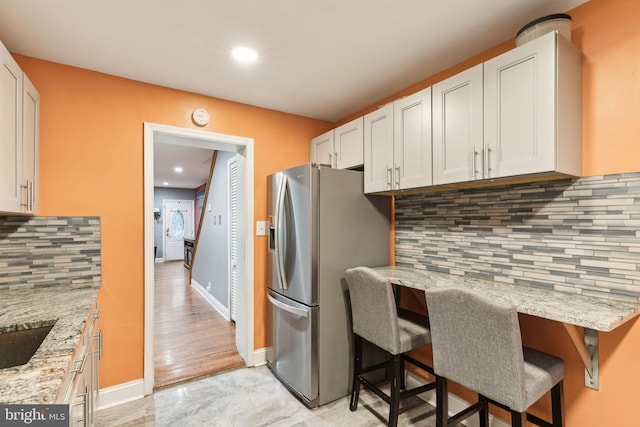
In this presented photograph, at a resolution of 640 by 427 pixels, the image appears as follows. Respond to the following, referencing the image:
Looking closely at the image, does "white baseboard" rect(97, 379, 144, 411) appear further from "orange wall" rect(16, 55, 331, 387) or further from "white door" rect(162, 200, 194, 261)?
"white door" rect(162, 200, 194, 261)

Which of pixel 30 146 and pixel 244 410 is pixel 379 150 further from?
pixel 30 146

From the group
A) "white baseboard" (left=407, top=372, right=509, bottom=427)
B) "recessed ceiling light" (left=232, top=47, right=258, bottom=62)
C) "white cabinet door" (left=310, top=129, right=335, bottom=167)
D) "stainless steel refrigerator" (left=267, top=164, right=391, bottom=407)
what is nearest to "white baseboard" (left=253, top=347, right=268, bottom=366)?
"stainless steel refrigerator" (left=267, top=164, right=391, bottom=407)

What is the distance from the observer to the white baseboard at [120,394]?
87.3 inches

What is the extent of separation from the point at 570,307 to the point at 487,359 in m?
0.42

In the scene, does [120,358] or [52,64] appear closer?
[52,64]

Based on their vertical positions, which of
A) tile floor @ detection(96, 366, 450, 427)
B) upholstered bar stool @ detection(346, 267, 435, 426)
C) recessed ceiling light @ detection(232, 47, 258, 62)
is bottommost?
tile floor @ detection(96, 366, 450, 427)

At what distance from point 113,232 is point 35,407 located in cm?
176

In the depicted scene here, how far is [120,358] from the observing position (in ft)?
7.54

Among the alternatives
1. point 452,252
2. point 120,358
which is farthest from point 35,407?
point 452,252

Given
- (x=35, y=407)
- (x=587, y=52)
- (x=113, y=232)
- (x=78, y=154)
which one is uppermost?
(x=587, y=52)

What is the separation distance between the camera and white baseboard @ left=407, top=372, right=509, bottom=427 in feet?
6.30

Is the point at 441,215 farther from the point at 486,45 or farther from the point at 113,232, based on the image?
A: the point at 113,232

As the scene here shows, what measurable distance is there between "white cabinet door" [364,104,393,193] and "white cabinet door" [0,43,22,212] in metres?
2.16

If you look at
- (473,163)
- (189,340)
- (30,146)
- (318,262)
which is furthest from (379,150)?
(189,340)
